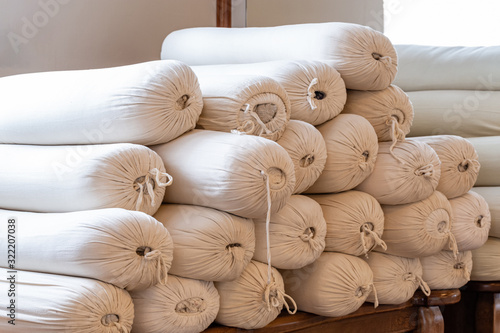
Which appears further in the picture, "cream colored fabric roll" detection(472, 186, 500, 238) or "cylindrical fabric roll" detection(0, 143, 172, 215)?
"cream colored fabric roll" detection(472, 186, 500, 238)

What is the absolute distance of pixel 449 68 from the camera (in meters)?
2.34

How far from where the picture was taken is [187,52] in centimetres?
178

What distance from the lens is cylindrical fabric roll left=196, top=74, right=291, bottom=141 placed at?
1312 millimetres

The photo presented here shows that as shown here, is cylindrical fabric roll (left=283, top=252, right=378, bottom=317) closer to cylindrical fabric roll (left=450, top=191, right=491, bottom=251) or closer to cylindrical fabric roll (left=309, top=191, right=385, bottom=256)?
cylindrical fabric roll (left=309, top=191, right=385, bottom=256)

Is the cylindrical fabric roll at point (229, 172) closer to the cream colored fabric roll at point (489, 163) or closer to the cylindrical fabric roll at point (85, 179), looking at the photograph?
the cylindrical fabric roll at point (85, 179)

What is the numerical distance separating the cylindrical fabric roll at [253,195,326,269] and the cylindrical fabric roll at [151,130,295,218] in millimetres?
90

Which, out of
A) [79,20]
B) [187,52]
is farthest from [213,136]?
[79,20]

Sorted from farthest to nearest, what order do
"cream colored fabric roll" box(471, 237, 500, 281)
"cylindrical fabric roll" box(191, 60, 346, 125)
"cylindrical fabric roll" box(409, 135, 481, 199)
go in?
1. "cream colored fabric roll" box(471, 237, 500, 281)
2. "cylindrical fabric roll" box(409, 135, 481, 199)
3. "cylindrical fabric roll" box(191, 60, 346, 125)

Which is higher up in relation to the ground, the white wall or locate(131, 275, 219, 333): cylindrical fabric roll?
the white wall

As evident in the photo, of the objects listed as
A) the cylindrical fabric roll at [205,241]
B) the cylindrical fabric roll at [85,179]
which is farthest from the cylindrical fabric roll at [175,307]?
the cylindrical fabric roll at [85,179]

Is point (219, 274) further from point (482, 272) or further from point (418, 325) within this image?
point (482, 272)

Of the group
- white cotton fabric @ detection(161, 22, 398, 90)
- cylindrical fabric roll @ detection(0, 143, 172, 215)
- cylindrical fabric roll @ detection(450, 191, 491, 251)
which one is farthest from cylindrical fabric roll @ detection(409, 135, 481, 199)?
cylindrical fabric roll @ detection(0, 143, 172, 215)

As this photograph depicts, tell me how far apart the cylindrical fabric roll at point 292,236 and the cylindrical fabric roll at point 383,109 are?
305 mm

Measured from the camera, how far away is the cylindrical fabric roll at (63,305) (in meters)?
1.01
